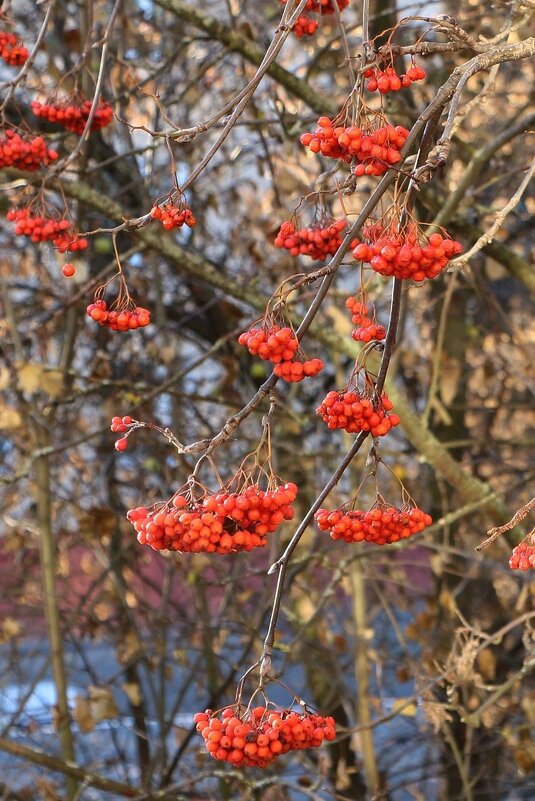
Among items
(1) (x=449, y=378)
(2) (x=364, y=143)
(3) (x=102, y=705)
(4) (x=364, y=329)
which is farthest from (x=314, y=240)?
(1) (x=449, y=378)

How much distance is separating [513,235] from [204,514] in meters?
3.44

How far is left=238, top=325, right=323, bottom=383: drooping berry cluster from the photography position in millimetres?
1472

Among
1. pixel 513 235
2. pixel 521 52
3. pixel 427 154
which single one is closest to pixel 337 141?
pixel 427 154

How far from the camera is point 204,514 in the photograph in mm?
1486

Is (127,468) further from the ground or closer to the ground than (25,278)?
closer to the ground

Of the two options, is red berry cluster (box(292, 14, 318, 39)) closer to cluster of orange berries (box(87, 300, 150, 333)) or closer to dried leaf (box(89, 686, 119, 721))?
cluster of orange berries (box(87, 300, 150, 333))

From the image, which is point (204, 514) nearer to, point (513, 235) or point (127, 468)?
point (513, 235)

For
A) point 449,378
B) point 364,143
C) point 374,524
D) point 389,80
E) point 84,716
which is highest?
point 449,378

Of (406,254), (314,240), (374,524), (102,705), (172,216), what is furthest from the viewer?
(102,705)

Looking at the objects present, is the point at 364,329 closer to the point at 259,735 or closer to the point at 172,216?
the point at 172,216

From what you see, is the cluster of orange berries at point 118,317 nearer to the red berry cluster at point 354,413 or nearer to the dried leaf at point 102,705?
the red berry cluster at point 354,413

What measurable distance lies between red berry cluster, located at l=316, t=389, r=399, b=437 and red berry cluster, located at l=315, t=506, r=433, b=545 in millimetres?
208

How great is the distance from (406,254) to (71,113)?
1249 millimetres

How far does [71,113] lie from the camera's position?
2.40m
